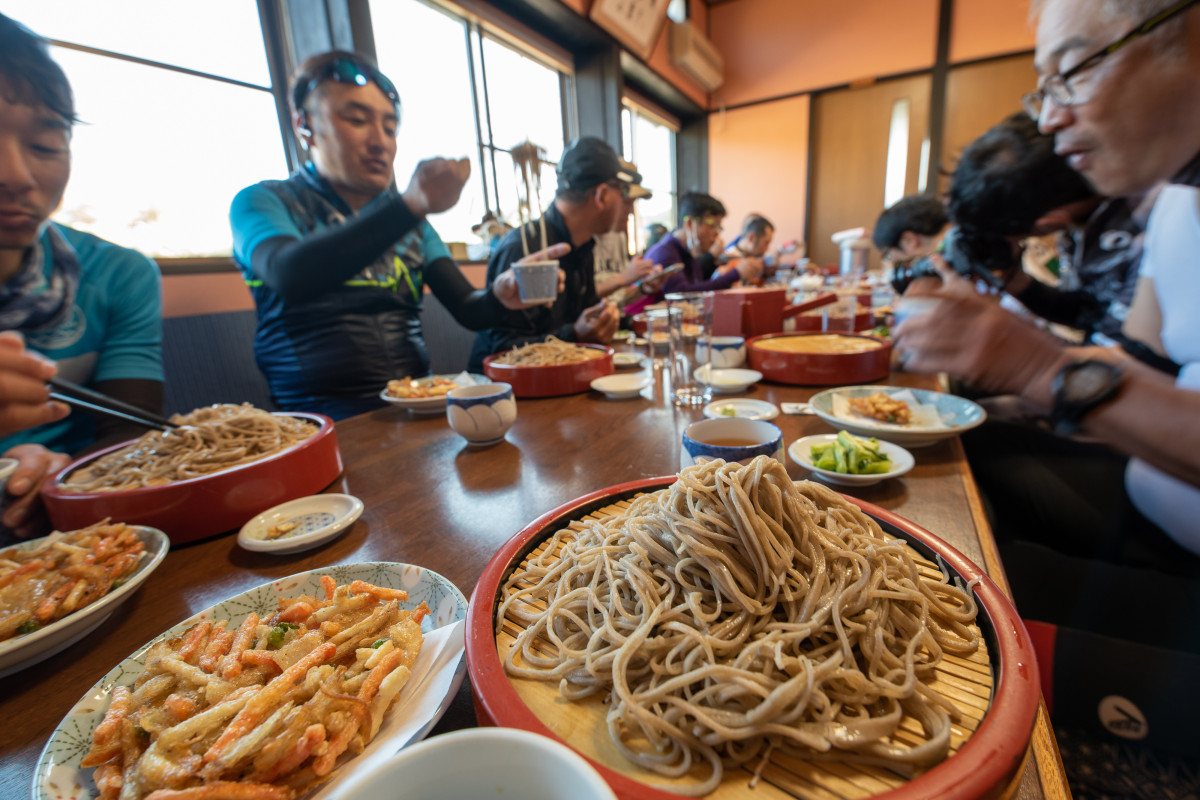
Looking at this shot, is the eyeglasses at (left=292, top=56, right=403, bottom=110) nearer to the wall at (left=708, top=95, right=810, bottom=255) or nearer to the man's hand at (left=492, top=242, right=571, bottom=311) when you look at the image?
the man's hand at (left=492, top=242, right=571, bottom=311)

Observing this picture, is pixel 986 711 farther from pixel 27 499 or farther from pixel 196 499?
pixel 27 499

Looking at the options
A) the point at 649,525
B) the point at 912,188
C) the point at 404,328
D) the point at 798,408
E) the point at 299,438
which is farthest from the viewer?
the point at 912,188

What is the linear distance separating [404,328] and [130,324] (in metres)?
1.06

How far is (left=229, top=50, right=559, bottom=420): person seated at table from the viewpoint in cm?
191

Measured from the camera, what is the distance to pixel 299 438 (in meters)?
1.27

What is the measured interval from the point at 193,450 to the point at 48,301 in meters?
1.19

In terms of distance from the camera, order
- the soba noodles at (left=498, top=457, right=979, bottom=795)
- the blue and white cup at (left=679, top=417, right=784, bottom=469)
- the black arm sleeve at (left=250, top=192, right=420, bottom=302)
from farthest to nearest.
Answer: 1. the black arm sleeve at (left=250, top=192, right=420, bottom=302)
2. the blue and white cup at (left=679, top=417, right=784, bottom=469)
3. the soba noodles at (left=498, top=457, right=979, bottom=795)

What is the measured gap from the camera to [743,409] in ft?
5.30

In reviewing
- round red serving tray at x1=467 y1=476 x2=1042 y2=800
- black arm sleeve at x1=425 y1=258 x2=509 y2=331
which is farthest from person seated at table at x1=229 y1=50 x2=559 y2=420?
round red serving tray at x1=467 y1=476 x2=1042 y2=800

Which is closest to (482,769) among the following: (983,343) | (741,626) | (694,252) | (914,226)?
(741,626)

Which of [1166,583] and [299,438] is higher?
[299,438]

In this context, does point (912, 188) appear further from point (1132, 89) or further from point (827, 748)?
point (827, 748)

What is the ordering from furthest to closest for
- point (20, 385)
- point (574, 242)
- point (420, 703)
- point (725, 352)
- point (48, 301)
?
1. point (574, 242)
2. point (725, 352)
3. point (48, 301)
4. point (20, 385)
5. point (420, 703)

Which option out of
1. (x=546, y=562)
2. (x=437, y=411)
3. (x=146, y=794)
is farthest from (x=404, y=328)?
(x=146, y=794)
